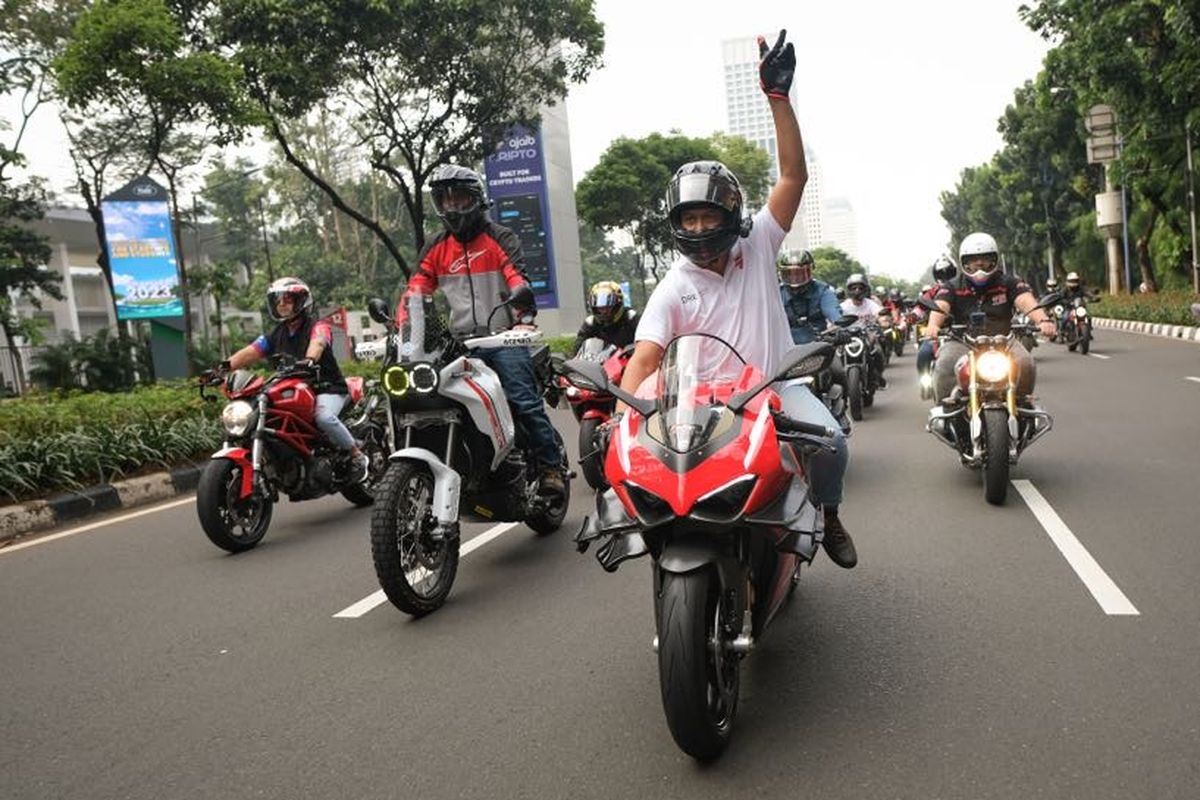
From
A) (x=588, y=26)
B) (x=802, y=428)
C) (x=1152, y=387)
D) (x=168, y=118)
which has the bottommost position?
(x=1152, y=387)

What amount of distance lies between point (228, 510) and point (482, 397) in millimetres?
2244

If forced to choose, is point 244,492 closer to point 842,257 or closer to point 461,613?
point 461,613

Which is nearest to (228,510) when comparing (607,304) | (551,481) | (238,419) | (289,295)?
(238,419)

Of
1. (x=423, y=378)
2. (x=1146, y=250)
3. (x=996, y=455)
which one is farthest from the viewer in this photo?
(x=1146, y=250)

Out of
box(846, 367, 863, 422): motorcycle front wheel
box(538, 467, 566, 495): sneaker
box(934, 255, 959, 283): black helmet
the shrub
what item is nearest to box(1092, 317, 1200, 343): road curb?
the shrub

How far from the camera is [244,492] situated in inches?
248

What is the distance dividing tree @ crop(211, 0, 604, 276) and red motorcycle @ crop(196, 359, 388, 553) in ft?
36.6

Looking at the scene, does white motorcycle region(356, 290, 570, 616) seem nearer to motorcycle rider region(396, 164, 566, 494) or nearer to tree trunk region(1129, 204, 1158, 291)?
motorcycle rider region(396, 164, 566, 494)

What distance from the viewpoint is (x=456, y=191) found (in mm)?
5363

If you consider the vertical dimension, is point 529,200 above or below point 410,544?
above

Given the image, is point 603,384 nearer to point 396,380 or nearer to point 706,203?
point 706,203

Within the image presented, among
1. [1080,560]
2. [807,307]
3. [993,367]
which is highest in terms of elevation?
[807,307]

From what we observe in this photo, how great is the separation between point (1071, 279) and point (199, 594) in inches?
762

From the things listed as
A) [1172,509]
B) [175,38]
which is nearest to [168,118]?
[175,38]
